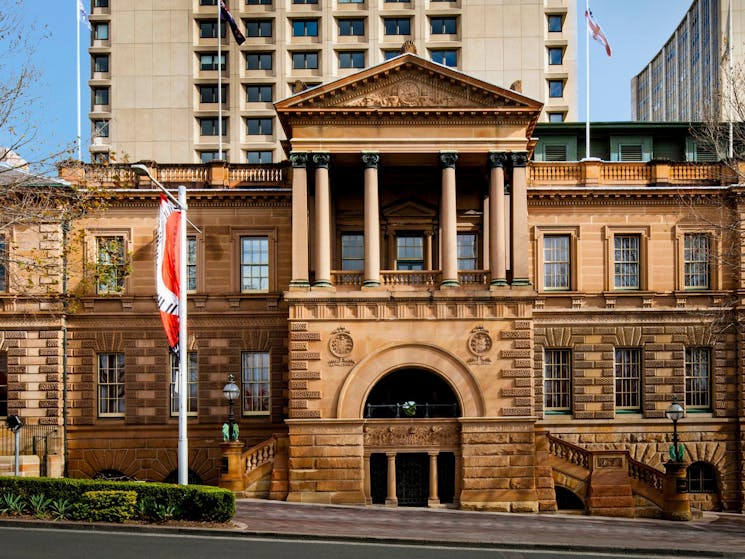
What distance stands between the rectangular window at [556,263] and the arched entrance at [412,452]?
748cm

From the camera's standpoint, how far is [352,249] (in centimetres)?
4178

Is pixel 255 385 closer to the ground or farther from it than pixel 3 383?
closer to the ground

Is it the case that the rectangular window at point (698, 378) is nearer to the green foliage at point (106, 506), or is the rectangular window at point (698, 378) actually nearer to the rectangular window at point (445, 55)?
the green foliage at point (106, 506)

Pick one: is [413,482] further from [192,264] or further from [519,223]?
[192,264]

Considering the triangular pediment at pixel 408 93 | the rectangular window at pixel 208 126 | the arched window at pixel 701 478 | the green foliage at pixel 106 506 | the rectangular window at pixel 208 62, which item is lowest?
the arched window at pixel 701 478

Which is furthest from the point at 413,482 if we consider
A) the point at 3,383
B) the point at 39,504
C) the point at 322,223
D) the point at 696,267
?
the point at 3,383

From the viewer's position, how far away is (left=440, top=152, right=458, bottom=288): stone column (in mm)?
36188

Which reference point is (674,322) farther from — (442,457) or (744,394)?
(442,457)

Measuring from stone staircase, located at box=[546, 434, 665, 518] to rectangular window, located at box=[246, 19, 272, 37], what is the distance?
48990 mm

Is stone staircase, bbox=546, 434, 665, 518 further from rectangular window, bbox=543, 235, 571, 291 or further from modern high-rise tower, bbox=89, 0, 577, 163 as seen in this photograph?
modern high-rise tower, bbox=89, 0, 577, 163

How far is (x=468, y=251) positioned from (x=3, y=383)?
2041 cm

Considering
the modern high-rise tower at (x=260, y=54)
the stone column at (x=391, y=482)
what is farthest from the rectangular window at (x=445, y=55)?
the stone column at (x=391, y=482)

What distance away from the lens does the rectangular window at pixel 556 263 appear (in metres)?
42.3

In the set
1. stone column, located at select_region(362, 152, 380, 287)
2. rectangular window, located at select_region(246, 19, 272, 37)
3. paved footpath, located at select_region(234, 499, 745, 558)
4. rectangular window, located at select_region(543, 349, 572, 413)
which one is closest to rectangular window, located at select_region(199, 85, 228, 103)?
rectangular window, located at select_region(246, 19, 272, 37)
